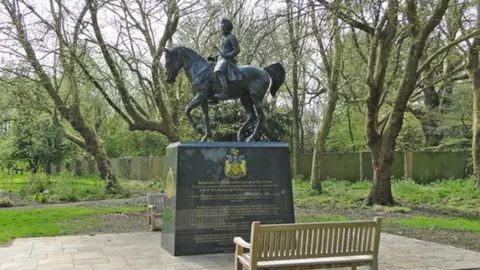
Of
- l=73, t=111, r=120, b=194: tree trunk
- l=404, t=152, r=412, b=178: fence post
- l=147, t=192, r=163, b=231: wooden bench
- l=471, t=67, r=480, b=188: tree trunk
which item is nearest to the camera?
l=147, t=192, r=163, b=231: wooden bench

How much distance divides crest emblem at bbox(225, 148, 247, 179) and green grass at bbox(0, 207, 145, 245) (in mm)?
4674

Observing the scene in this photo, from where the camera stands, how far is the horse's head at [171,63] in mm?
9554

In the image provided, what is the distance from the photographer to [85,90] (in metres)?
25.2

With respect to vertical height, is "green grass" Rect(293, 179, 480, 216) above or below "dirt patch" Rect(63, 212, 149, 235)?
above


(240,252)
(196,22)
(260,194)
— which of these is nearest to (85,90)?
(196,22)

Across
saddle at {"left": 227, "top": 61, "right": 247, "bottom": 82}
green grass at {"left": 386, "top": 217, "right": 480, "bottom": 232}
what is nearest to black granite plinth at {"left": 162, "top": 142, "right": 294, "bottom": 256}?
saddle at {"left": 227, "top": 61, "right": 247, "bottom": 82}

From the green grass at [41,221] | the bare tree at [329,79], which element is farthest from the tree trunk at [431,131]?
the green grass at [41,221]

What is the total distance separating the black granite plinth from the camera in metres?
8.80

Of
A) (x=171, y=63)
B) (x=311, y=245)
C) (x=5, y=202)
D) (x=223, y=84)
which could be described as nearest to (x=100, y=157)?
(x=5, y=202)

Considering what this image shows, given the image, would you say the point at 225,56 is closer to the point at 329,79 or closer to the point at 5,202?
the point at 329,79

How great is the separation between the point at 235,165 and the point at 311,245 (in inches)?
120

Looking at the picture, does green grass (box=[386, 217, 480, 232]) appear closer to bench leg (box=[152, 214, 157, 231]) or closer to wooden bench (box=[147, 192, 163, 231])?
wooden bench (box=[147, 192, 163, 231])

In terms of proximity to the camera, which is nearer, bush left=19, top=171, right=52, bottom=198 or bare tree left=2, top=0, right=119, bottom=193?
bare tree left=2, top=0, right=119, bottom=193

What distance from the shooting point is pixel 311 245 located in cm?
638
